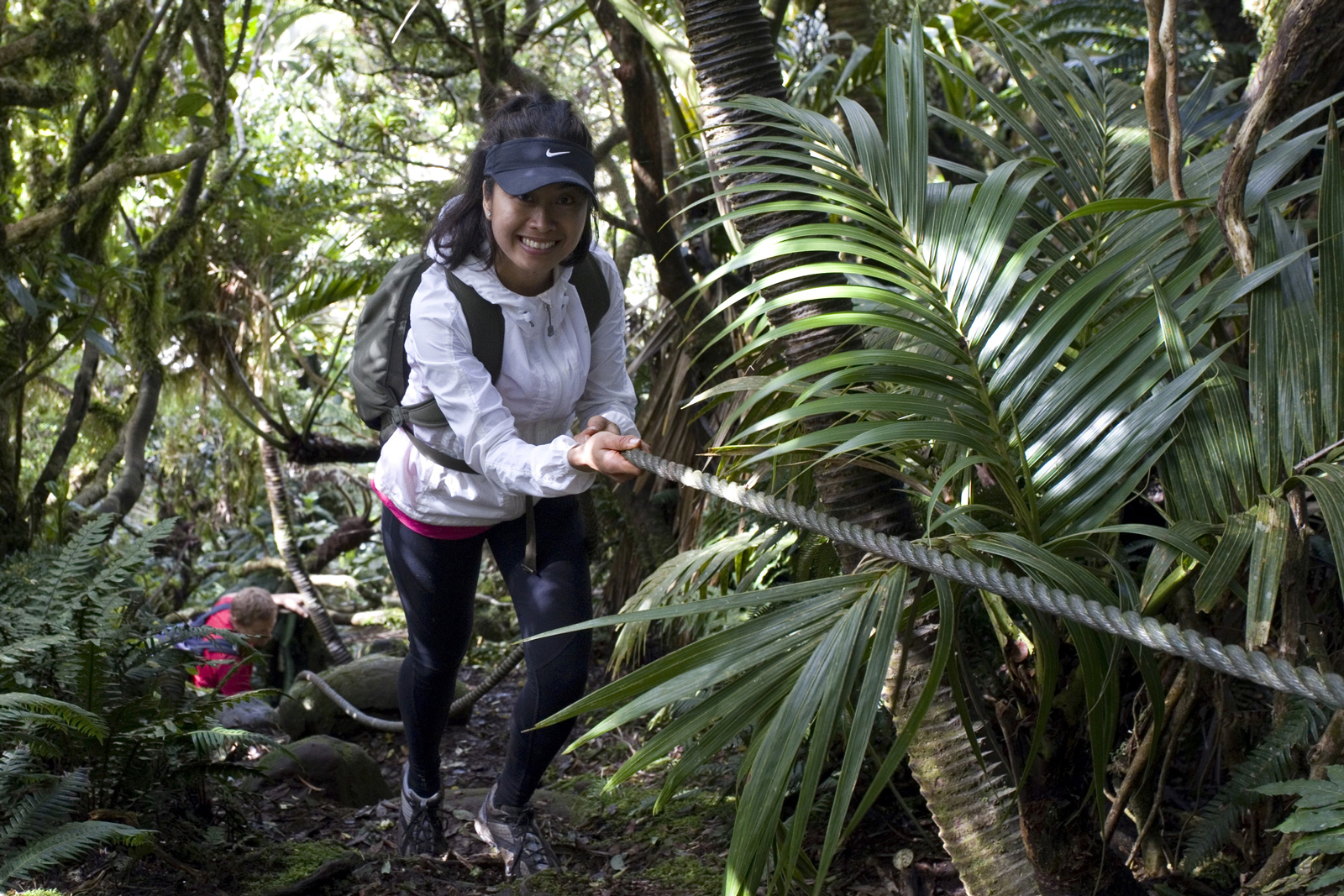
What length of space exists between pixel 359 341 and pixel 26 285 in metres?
2.07

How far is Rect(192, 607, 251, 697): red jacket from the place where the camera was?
394 centimetres

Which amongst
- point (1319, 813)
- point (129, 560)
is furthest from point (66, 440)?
point (1319, 813)

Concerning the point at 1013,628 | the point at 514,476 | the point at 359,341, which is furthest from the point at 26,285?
the point at 1013,628

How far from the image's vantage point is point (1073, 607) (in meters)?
1.29

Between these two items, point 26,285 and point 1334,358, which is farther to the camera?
point 26,285

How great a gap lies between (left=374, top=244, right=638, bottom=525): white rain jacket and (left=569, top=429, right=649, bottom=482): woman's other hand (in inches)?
2.3

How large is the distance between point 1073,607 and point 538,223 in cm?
134

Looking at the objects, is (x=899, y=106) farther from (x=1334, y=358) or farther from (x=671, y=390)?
(x=671, y=390)

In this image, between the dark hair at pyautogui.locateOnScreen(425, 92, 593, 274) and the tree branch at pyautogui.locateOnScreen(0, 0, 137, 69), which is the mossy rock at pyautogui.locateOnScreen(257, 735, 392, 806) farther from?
the tree branch at pyautogui.locateOnScreen(0, 0, 137, 69)

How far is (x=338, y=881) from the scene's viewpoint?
2.49 m

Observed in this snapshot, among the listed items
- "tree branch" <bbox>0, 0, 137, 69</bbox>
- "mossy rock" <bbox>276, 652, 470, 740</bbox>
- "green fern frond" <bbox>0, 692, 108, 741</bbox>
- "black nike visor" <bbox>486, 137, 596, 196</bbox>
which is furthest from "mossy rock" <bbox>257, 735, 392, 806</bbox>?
"tree branch" <bbox>0, 0, 137, 69</bbox>

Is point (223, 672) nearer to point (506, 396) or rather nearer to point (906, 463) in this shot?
point (506, 396)

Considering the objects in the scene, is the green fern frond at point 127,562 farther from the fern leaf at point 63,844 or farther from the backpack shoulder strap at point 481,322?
the backpack shoulder strap at point 481,322

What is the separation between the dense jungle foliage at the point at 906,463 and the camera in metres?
1.53
